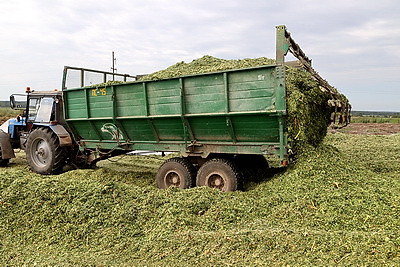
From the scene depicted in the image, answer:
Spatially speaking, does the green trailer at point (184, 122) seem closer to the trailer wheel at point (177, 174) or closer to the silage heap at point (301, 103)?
the trailer wheel at point (177, 174)

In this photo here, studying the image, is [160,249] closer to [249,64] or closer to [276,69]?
[276,69]

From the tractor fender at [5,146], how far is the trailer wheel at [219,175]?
257 inches

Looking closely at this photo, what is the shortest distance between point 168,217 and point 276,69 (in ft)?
9.57

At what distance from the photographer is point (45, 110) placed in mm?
9430

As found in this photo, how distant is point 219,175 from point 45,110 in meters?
5.42

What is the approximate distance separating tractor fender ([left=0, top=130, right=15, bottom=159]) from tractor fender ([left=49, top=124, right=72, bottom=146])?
225 cm

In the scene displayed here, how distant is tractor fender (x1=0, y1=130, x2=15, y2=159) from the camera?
404 inches

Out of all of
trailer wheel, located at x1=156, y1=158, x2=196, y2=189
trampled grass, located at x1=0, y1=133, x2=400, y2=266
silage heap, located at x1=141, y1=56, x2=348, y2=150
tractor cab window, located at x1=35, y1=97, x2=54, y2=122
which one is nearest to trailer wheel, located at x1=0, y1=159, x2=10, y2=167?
tractor cab window, located at x1=35, y1=97, x2=54, y2=122

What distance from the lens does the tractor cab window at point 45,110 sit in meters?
9.27

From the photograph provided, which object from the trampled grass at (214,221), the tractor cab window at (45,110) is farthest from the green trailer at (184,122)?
the trampled grass at (214,221)

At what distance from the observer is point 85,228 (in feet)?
16.4

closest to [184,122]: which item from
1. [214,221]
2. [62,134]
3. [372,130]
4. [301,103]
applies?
[301,103]

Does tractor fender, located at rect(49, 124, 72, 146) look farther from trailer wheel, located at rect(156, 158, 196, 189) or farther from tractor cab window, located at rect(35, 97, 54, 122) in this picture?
trailer wheel, located at rect(156, 158, 196, 189)

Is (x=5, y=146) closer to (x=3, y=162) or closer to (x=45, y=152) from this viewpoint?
(x=3, y=162)
